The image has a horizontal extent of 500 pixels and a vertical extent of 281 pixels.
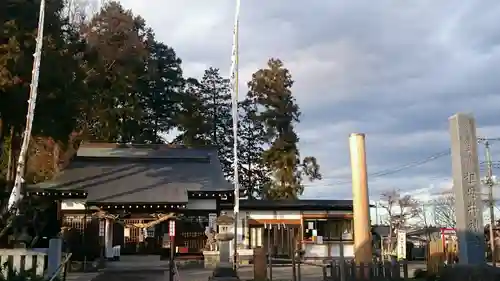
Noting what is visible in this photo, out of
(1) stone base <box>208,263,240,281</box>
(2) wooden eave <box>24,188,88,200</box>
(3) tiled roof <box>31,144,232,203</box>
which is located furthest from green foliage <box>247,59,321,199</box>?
(1) stone base <box>208,263,240,281</box>

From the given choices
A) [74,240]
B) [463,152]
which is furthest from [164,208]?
[463,152]

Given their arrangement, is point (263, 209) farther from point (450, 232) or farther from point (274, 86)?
point (274, 86)

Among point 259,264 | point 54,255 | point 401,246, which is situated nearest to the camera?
point 54,255

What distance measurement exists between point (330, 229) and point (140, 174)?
11.3 metres

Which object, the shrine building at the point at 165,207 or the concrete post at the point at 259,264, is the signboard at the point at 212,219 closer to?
the shrine building at the point at 165,207

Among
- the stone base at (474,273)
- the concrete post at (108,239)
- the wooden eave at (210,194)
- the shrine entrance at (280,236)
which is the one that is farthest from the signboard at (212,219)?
the stone base at (474,273)

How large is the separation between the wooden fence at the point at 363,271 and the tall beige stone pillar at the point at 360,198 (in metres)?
0.91

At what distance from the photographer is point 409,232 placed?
44.3 m

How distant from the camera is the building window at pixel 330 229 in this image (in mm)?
32719

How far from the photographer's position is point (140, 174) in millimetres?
31453

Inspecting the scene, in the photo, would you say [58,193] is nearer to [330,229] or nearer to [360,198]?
[330,229]

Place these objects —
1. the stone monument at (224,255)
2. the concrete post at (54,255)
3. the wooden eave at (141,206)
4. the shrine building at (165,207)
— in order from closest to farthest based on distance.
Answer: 1. the concrete post at (54,255)
2. the stone monument at (224,255)
3. the wooden eave at (141,206)
4. the shrine building at (165,207)

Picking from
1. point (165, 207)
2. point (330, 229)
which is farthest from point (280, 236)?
point (165, 207)

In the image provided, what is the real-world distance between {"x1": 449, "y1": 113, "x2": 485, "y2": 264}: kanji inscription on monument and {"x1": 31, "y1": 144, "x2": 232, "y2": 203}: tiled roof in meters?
16.5
